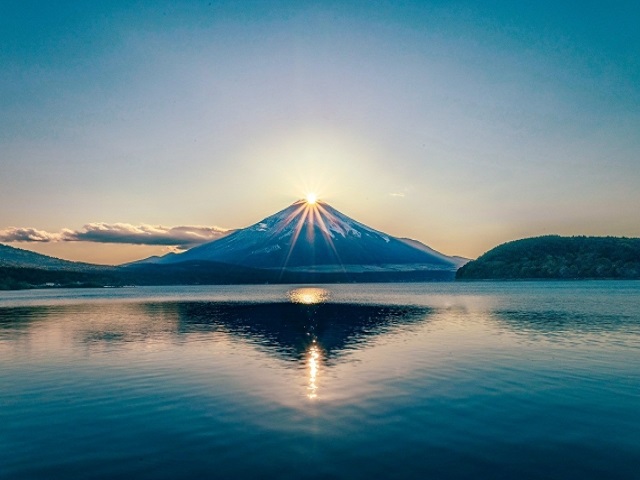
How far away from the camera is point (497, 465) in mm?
15805

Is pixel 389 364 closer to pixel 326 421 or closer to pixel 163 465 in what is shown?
pixel 326 421

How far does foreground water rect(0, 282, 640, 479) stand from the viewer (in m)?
16.2

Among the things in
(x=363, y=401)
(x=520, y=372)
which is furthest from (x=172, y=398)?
(x=520, y=372)

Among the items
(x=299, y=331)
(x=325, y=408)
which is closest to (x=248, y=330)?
(x=299, y=331)

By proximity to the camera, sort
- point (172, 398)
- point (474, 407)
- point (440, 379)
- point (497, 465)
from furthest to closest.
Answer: point (440, 379)
point (172, 398)
point (474, 407)
point (497, 465)

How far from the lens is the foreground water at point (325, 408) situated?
639 inches

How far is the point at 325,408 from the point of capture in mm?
23047

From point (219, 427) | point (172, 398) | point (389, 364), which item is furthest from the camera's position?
point (389, 364)

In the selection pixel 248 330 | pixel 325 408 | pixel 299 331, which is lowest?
pixel 325 408

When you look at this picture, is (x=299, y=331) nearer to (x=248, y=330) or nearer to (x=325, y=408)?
(x=248, y=330)

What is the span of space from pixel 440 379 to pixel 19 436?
2383 cm

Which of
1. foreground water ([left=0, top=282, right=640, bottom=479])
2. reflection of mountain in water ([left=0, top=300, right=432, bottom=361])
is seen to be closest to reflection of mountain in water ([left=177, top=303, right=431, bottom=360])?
reflection of mountain in water ([left=0, top=300, right=432, bottom=361])

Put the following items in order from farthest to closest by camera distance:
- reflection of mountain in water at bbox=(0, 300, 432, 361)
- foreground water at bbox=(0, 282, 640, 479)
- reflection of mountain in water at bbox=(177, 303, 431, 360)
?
1. reflection of mountain in water at bbox=(0, 300, 432, 361)
2. reflection of mountain in water at bbox=(177, 303, 431, 360)
3. foreground water at bbox=(0, 282, 640, 479)

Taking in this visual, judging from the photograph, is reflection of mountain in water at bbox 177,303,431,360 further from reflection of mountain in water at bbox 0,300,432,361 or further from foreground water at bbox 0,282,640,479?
foreground water at bbox 0,282,640,479
